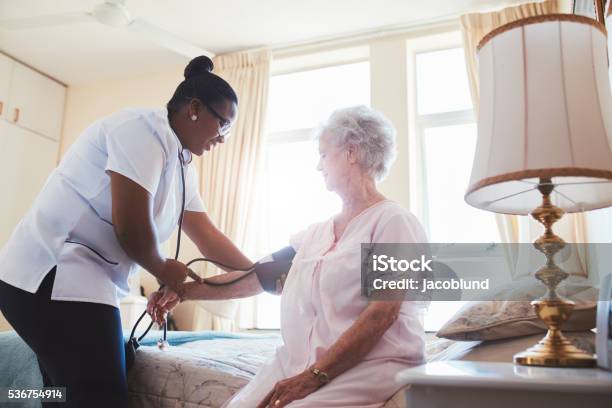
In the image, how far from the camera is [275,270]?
1.74 meters

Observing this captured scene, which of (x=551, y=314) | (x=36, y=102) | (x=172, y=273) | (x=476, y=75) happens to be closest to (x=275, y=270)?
(x=172, y=273)

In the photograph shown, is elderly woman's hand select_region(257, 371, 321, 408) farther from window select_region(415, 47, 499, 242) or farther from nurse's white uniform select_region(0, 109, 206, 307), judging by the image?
window select_region(415, 47, 499, 242)

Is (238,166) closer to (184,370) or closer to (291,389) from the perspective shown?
(184,370)

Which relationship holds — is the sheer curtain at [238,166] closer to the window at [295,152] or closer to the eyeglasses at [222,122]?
the window at [295,152]

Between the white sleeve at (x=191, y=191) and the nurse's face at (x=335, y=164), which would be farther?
the white sleeve at (x=191, y=191)

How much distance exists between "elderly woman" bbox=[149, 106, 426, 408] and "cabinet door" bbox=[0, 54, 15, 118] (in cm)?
388

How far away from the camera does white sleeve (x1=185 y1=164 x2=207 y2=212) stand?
180cm

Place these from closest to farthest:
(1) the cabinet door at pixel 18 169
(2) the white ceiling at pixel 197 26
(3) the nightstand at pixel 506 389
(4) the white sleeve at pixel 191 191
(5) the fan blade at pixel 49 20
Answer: (3) the nightstand at pixel 506 389, (4) the white sleeve at pixel 191 191, (5) the fan blade at pixel 49 20, (2) the white ceiling at pixel 197 26, (1) the cabinet door at pixel 18 169

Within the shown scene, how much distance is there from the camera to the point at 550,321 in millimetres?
958

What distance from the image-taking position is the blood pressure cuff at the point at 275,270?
5.58ft

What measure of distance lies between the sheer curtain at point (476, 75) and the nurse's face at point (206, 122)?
2328mm

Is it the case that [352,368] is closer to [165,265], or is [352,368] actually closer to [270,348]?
[165,265]

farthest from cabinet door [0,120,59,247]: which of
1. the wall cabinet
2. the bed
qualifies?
the bed

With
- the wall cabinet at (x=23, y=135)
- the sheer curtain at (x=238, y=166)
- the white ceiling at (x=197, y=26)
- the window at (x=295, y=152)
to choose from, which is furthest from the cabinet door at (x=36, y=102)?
the window at (x=295, y=152)
